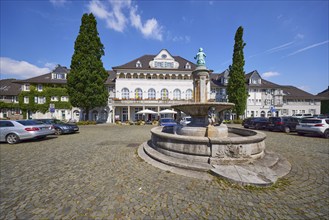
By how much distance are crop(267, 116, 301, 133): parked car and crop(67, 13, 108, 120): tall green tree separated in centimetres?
2556

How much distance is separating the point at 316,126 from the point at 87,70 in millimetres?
29298

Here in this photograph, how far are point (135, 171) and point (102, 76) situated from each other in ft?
81.5

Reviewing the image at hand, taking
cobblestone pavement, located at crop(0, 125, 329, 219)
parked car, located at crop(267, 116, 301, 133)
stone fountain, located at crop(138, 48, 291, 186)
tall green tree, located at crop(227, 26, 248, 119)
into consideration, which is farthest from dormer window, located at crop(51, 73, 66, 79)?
parked car, located at crop(267, 116, 301, 133)

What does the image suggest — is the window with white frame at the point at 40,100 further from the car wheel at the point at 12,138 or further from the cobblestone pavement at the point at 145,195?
the cobblestone pavement at the point at 145,195

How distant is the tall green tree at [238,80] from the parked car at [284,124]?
39.6 ft

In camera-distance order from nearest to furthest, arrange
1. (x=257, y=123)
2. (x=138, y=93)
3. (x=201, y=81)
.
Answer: (x=201, y=81), (x=257, y=123), (x=138, y=93)

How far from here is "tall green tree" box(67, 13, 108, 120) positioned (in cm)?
2281

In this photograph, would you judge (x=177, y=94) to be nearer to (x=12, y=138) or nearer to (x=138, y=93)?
(x=138, y=93)

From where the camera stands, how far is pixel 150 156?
5.45 m

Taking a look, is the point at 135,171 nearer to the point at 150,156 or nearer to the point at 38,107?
the point at 150,156

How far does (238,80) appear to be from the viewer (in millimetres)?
27297

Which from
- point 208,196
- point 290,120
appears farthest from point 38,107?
point 290,120

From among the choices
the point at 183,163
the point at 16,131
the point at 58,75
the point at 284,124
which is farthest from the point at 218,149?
the point at 58,75

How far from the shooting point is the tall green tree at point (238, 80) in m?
27.3
